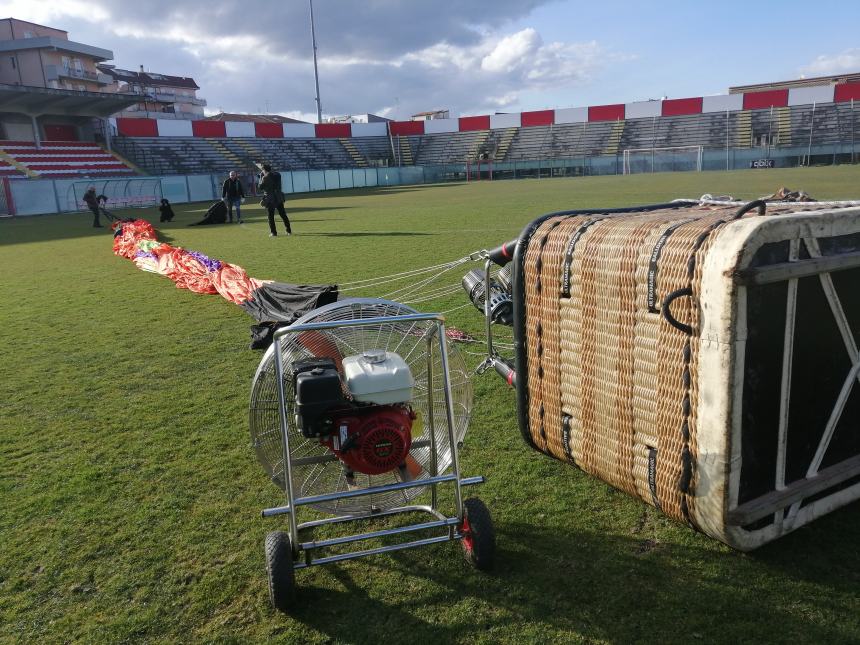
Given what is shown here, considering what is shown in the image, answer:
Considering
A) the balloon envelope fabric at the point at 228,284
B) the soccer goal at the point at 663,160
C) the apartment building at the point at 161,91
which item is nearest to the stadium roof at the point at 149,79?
the apartment building at the point at 161,91

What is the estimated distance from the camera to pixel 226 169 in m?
43.4

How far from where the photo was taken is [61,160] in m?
35.6

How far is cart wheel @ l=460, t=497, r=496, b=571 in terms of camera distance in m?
2.65

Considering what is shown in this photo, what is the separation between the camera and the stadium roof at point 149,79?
72188mm

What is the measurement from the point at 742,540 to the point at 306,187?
38.5 m

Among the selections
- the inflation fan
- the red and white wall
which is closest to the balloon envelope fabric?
the inflation fan

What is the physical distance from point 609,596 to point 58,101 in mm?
42217

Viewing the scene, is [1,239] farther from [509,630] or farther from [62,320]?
[509,630]

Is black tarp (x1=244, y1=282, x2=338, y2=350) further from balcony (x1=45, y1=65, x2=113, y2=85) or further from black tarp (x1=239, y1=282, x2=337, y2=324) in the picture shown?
balcony (x1=45, y1=65, x2=113, y2=85)

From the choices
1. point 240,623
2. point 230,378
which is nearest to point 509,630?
point 240,623

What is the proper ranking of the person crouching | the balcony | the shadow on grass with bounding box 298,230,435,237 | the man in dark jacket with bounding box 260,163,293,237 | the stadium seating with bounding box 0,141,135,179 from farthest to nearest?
the balcony
the stadium seating with bounding box 0,141,135,179
the person crouching
the man in dark jacket with bounding box 260,163,293,237
the shadow on grass with bounding box 298,230,435,237

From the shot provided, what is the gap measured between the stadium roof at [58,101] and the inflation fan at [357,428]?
126 ft

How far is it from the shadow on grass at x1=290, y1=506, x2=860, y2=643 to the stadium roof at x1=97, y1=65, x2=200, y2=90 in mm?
76075

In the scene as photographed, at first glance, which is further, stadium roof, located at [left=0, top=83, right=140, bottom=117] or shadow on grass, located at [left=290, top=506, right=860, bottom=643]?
stadium roof, located at [left=0, top=83, right=140, bottom=117]
